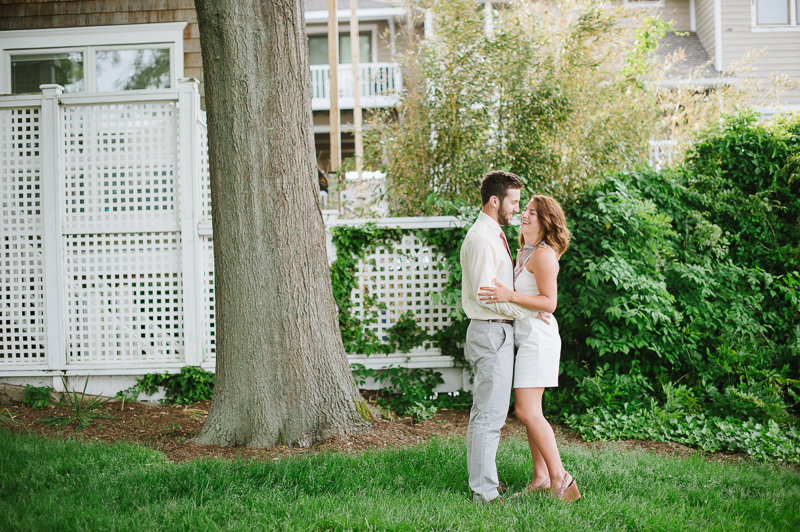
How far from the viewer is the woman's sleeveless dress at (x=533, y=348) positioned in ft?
9.59

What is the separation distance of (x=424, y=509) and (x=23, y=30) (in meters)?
8.27

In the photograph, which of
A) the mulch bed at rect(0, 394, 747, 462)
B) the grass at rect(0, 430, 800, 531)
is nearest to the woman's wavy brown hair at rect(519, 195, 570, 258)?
the grass at rect(0, 430, 800, 531)

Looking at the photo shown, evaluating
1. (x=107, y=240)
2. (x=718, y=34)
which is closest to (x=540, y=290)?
(x=107, y=240)

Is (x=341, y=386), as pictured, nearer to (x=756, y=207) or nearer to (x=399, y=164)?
(x=399, y=164)

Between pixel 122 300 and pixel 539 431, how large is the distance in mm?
3929

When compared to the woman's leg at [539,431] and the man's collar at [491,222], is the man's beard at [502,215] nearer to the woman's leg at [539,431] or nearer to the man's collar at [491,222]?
the man's collar at [491,222]

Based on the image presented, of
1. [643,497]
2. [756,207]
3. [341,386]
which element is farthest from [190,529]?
[756,207]

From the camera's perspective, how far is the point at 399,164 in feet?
18.8

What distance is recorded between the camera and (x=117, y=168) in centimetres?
509

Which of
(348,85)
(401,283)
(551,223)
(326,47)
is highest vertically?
(326,47)

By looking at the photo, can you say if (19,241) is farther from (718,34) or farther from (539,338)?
(718,34)

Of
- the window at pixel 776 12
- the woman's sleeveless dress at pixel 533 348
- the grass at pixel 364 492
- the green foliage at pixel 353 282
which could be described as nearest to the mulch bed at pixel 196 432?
the grass at pixel 364 492

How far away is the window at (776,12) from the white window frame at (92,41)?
12190 mm

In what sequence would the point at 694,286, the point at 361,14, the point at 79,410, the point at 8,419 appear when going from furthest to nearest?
the point at 361,14 < the point at 694,286 < the point at 79,410 < the point at 8,419
